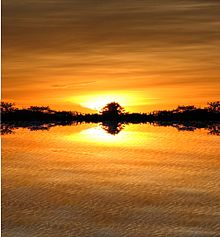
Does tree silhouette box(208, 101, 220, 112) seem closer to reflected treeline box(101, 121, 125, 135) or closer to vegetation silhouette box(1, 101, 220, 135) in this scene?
vegetation silhouette box(1, 101, 220, 135)

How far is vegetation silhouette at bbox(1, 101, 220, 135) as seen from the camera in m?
12.6

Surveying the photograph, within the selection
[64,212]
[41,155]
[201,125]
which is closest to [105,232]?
[64,212]

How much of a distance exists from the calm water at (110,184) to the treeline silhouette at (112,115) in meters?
1.03

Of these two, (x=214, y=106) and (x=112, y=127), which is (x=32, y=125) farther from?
(x=214, y=106)

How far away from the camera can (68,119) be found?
12719 mm

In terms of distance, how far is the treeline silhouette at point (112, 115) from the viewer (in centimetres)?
1266

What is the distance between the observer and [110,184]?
27.1 ft

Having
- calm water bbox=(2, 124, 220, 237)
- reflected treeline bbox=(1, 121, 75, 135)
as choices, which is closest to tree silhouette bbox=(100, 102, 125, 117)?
reflected treeline bbox=(1, 121, 75, 135)

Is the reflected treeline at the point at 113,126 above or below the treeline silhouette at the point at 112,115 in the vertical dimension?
below

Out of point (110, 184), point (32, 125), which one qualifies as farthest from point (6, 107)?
point (110, 184)

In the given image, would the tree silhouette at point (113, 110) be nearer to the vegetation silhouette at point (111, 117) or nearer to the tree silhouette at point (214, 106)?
the vegetation silhouette at point (111, 117)

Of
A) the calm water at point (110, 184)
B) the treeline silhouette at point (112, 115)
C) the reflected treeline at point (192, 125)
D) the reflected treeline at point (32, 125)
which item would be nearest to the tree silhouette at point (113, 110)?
the treeline silhouette at point (112, 115)

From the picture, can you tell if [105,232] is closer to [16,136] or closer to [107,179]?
[107,179]

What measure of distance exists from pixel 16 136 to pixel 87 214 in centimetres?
423
